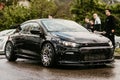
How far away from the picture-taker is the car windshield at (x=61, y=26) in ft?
47.8

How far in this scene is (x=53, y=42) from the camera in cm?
1356

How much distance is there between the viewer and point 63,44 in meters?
13.4

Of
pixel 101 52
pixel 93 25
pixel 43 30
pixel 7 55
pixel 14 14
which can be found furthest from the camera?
pixel 14 14

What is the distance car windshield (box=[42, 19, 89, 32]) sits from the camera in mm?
14555

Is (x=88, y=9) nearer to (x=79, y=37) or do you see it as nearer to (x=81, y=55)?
(x=79, y=37)

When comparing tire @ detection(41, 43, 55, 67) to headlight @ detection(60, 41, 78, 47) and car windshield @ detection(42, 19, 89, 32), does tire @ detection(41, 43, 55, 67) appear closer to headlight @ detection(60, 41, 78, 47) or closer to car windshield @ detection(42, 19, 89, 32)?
headlight @ detection(60, 41, 78, 47)

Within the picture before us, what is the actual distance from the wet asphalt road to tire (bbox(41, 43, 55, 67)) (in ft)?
0.61

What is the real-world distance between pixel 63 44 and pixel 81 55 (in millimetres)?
586

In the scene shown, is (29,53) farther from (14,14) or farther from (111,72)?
(14,14)

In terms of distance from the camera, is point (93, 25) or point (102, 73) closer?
point (102, 73)

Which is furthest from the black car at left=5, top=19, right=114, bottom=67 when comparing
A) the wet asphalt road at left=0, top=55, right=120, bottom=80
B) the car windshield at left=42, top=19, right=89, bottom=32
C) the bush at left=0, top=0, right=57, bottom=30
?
the bush at left=0, top=0, right=57, bottom=30

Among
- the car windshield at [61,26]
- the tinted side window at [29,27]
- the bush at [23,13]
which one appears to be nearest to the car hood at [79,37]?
the car windshield at [61,26]

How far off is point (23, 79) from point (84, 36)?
298cm

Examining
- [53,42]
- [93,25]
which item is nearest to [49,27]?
[53,42]
